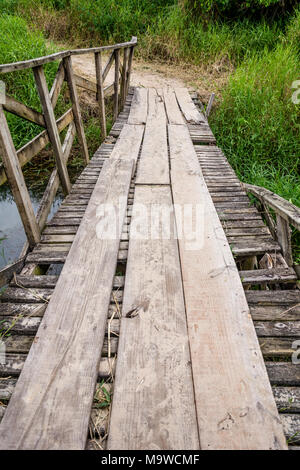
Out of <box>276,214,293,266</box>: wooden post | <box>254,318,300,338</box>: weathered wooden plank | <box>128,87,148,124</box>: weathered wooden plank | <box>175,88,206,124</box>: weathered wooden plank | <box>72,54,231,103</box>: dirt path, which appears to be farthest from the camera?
<box>72,54,231,103</box>: dirt path

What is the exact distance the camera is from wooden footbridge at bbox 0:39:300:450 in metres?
1.15

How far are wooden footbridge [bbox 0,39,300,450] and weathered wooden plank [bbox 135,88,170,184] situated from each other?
0.17 metres

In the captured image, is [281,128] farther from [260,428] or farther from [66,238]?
[260,428]

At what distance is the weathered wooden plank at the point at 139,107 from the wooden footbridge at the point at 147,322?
2.22 meters

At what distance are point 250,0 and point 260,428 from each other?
10.1 meters

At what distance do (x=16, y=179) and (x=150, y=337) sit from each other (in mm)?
1440

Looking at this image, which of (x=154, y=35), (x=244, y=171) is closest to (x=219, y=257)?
(x=244, y=171)

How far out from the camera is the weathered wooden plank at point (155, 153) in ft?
10.2

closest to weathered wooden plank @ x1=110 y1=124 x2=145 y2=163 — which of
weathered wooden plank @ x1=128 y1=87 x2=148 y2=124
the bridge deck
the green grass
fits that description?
weathered wooden plank @ x1=128 y1=87 x2=148 y2=124

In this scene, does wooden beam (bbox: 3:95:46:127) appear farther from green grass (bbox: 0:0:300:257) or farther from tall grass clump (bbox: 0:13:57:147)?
tall grass clump (bbox: 0:13:57:147)

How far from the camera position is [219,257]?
6.50 feet

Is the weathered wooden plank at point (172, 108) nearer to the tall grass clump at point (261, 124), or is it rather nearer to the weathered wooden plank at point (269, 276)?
the tall grass clump at point (261, 124)
